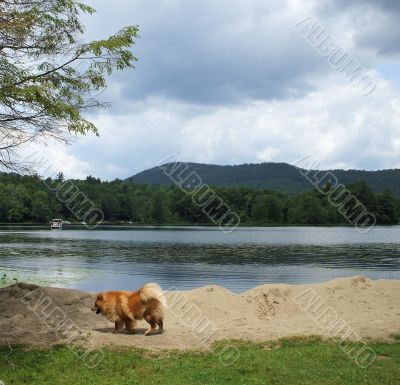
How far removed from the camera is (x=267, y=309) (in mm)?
14375

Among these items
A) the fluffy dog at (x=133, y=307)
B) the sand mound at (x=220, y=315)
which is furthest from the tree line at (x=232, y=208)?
the fluffy dog at (x=133, y=307)

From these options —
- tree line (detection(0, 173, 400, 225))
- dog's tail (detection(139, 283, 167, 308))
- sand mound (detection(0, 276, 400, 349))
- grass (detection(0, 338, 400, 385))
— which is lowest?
grass (detection(0, 338, 400, 385))

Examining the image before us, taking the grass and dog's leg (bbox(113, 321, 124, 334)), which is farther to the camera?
dog's leg (bbox(113, 321, 124, 334))

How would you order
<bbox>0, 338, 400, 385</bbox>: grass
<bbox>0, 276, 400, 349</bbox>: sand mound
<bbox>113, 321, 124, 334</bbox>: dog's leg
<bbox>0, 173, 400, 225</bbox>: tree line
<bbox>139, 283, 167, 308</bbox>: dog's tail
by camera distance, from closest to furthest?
<bbox>0, 338, 400, 385</bbox>: grass < <bbox>0, 276, 400, 349</bbox>: sand mound < <bbox>139, 283, 167, 308</bbox>: dog's tail < <bbox>113, 321, 124, 334</bbox>: dog's leg < <bbox>0, 173, 400, 225</bbox>: tree line

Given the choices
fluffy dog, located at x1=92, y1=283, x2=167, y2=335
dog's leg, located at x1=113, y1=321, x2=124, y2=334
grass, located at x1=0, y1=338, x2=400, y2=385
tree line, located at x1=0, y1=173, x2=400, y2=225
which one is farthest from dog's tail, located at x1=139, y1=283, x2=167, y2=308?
tree line, located at x1=0, y1=173, x2=400, y2=225

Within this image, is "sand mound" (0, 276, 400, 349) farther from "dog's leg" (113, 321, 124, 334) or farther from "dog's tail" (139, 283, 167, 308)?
"dog's tail" (139, 283, 167, 308)

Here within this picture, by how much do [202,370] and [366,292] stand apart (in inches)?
373

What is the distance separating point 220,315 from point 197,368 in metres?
5.42

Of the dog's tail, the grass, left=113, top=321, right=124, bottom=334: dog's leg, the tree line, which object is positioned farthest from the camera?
the tree line

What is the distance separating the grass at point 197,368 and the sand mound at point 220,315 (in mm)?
717

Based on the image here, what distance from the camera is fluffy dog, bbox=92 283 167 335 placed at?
10.7 meters

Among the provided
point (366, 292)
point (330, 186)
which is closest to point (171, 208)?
point (330, 186)

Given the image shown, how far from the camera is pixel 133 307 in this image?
10.9 m

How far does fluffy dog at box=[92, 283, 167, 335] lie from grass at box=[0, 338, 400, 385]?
1.43 m
